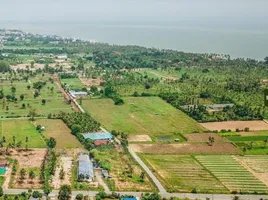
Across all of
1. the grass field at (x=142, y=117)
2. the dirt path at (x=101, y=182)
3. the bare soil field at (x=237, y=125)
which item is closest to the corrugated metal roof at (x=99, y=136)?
the grass field at (x=142, y=117)

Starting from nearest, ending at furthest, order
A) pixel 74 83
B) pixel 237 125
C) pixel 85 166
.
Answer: pixel 85 166 → pixel 237 125 → pixel 74 83

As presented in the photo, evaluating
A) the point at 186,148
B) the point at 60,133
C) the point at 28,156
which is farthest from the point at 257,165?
the point at 28,156

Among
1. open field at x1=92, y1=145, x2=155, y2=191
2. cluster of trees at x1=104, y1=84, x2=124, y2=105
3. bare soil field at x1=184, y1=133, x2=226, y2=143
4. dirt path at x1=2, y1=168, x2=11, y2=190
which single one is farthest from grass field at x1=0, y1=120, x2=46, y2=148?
cluster of trees at x1=104, y1=84, x2=124, y2=105

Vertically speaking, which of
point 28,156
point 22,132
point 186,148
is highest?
point 186,148

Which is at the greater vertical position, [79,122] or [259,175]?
[79,122]

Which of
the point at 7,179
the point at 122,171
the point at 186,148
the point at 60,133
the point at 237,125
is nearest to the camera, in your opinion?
the point at 7,179

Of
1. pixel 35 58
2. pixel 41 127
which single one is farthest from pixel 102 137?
pixel 35 58

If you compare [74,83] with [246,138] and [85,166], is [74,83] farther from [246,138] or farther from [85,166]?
[85,166]
